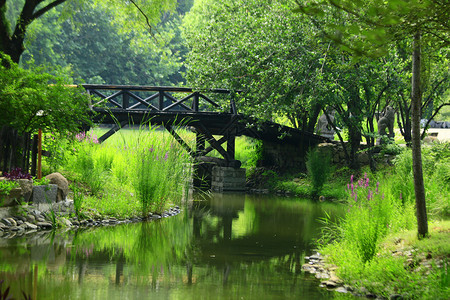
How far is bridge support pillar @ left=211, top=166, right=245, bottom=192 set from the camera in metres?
20.0

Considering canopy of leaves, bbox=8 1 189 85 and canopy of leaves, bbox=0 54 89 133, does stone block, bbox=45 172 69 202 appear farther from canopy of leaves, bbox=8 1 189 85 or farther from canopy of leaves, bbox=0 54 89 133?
canopy of leaves, bbox=8 1 189 85

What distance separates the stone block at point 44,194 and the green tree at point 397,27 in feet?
18.6

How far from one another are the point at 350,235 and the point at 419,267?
1251mm

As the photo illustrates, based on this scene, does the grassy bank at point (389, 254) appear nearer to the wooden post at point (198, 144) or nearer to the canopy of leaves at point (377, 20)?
the canopy of leaves at point (377, 20)

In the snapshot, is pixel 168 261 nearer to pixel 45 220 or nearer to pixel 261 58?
pixel 45 220

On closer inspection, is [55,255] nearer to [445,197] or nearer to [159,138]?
[159,138]

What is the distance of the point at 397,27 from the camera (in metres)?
4.32

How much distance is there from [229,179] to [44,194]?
11600 mm

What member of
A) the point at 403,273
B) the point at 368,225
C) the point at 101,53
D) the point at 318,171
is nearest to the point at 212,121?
the point at 318,171

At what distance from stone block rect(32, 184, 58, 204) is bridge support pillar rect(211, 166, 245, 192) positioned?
11.1 m

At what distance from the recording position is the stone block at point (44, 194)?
8883 mm

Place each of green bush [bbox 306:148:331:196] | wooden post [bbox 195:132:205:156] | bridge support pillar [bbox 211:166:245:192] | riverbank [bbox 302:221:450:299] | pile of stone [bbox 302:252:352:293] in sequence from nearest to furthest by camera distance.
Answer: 1. riverbank [bbox 302:221:450:299]
2. pile of stone [bbox 302:252:352:293]
3. wooden post [bbox 195:132:205:156]
4. green bush [bbox 306:148:331:196]
5. bridge support pillar [bbox 211:166:245:192]

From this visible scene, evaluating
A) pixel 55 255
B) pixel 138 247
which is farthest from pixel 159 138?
pixel 55 255

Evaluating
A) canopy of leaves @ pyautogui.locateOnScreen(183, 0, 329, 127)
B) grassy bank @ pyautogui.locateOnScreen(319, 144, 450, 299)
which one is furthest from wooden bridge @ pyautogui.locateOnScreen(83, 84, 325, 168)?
grassy bank @ pyautogui.locateOnScreen(319, 144, 450, 299)
